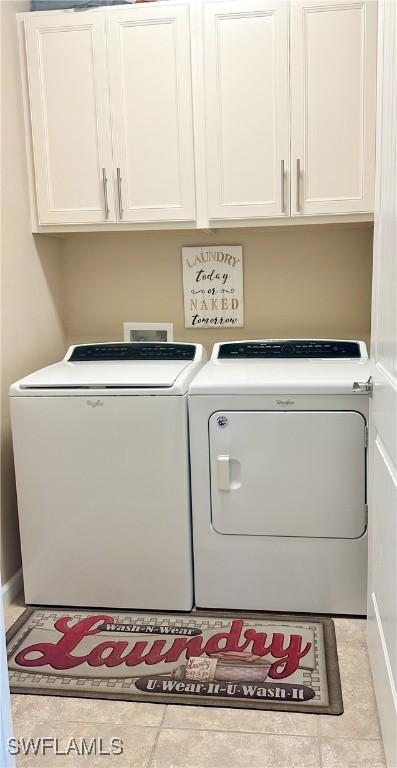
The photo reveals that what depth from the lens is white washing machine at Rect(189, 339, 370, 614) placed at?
7.63 ft

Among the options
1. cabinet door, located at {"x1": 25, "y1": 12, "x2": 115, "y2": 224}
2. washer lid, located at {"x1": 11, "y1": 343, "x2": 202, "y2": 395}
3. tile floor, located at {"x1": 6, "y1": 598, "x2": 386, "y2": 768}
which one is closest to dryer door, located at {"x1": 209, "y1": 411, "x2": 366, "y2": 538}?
washer lid, located at {"x1": 11, "y1": 343, "x2": 202, "y2": 395}

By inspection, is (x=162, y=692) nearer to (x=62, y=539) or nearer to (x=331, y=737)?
(x=331, y=737)

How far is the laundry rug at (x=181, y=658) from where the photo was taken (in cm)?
203

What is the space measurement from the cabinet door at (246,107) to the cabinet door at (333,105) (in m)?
0.05

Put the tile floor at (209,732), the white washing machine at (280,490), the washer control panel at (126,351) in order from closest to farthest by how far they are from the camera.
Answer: the tile floor at (209,732) → the white washing machine at (280,490) → the washer control panel at (126,351)

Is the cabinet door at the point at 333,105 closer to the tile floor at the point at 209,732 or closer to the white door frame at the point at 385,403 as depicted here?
the white door frame at the point at 385,403

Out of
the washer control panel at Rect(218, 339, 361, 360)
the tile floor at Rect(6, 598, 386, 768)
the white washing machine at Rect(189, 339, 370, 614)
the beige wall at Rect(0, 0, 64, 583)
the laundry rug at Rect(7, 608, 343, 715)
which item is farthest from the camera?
the washer control panel at Rect(218, 339, 361, 360)

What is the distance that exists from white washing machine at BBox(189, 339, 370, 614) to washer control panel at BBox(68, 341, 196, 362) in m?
0.46

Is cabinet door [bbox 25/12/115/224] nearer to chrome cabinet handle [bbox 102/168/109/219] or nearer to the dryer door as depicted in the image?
chrome cabinet handle [bbox 102/168/109/219]

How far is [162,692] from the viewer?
204 cm

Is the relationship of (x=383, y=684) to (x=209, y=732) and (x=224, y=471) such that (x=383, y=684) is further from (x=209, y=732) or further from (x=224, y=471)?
(x=224, y=471)

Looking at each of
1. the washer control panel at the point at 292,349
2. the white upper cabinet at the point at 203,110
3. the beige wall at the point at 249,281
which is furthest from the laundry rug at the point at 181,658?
the white upper cabinet at the point at 203,110

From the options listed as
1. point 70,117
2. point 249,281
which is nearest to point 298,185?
point 249,281

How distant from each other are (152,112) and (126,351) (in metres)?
0.98
